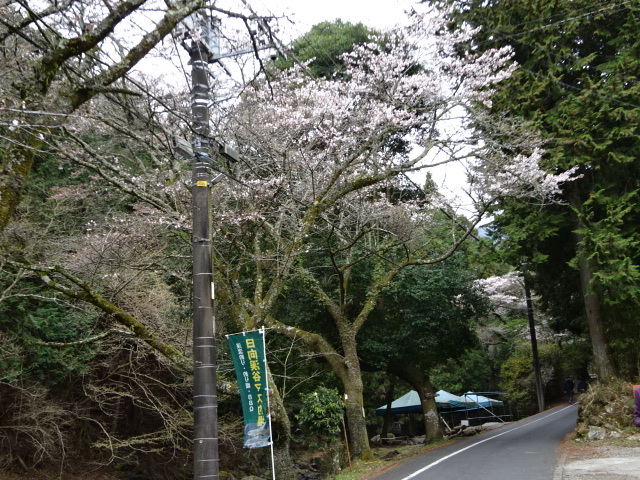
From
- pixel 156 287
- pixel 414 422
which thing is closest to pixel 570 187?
pixel 156 287

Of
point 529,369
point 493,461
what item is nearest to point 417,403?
point 529,369

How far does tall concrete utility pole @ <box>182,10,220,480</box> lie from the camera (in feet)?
20.0

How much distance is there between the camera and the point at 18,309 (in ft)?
44.4

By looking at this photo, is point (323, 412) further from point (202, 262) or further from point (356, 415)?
point (202, 262)

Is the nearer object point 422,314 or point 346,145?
point 346,145

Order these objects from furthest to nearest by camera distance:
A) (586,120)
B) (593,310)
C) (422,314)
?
(422,314) → (593,310) → (586,120)

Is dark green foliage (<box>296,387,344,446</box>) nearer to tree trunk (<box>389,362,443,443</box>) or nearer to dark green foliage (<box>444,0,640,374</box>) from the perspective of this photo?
dark green foliage (<box>444,0,640,374</box>)

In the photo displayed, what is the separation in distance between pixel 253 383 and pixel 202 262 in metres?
2.26

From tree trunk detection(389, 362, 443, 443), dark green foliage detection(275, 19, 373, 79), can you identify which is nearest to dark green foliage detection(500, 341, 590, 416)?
tree trunk detection(389, 362, 443, 443)

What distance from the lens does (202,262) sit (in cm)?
675

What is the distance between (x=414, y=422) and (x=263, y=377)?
2785 cm

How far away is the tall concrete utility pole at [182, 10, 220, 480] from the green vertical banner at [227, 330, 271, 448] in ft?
5.16

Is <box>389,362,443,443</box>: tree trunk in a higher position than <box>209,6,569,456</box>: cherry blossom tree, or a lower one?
lower

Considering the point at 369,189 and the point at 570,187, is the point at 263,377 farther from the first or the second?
the point at 570,187
